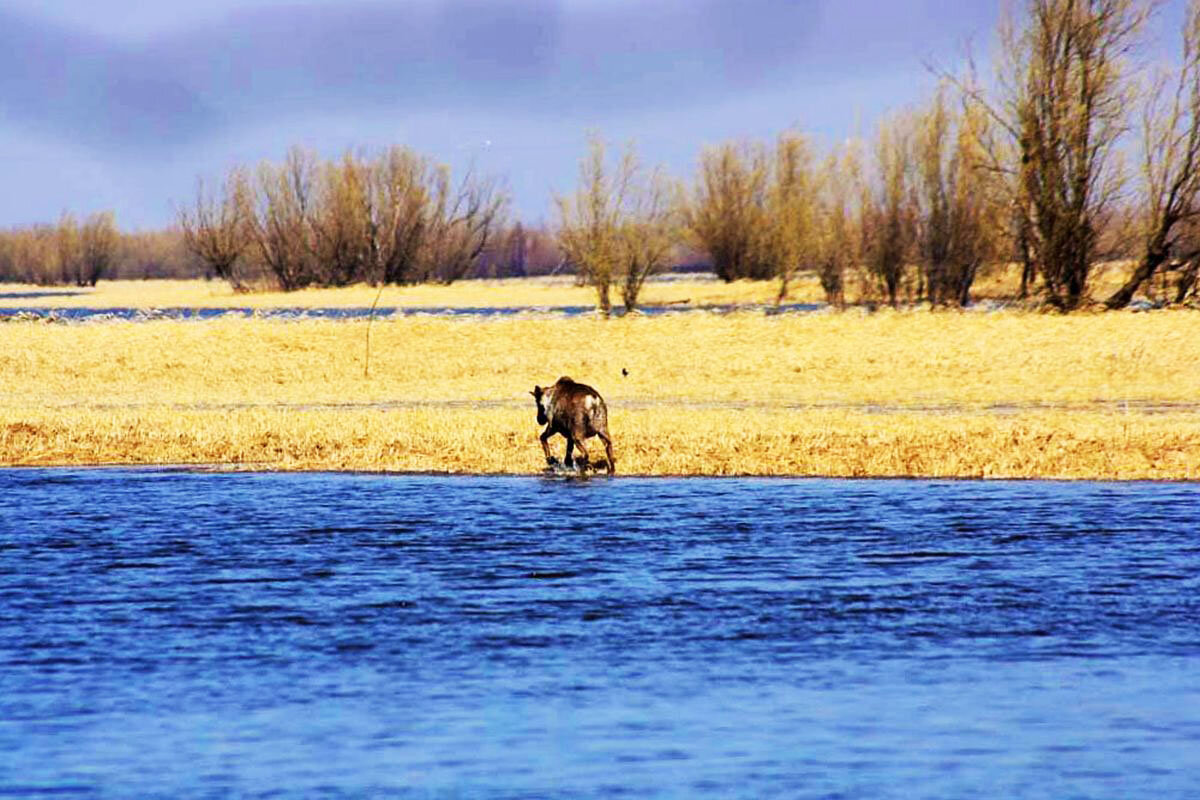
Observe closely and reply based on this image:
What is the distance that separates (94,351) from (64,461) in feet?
64.2

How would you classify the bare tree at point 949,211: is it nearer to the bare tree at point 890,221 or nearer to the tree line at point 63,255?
the bare tree at point 890,221

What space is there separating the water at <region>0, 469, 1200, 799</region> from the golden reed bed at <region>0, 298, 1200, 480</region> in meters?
3.04

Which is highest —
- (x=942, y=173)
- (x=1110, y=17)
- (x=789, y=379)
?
(x=1110, y=17)

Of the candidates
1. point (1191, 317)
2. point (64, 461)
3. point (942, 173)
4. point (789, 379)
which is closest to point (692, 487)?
point (64, 461)

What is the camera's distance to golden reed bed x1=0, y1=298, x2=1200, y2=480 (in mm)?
24234

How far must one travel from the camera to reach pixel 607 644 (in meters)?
13.2

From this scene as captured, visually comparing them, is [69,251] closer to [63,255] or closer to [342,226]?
[63,255]

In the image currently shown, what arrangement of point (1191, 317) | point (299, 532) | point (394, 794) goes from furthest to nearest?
point (1191, 317) < point (299, 532) < point (394, 794)

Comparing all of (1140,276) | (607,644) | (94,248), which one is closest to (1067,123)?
(1140,276)

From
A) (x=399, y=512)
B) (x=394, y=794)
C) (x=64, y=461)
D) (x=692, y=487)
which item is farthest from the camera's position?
(x=64, y=461)

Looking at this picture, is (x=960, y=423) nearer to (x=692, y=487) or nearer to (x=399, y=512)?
(x=692, y=487)

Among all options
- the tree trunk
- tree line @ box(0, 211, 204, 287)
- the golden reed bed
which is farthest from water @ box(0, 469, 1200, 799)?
tree line @ box(0, 211, 204, 287)

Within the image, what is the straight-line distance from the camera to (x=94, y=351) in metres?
44.7

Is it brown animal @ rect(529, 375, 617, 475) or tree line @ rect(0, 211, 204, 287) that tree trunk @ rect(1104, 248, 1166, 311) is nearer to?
brown animal @ rect(529, 375, 617, 475)
